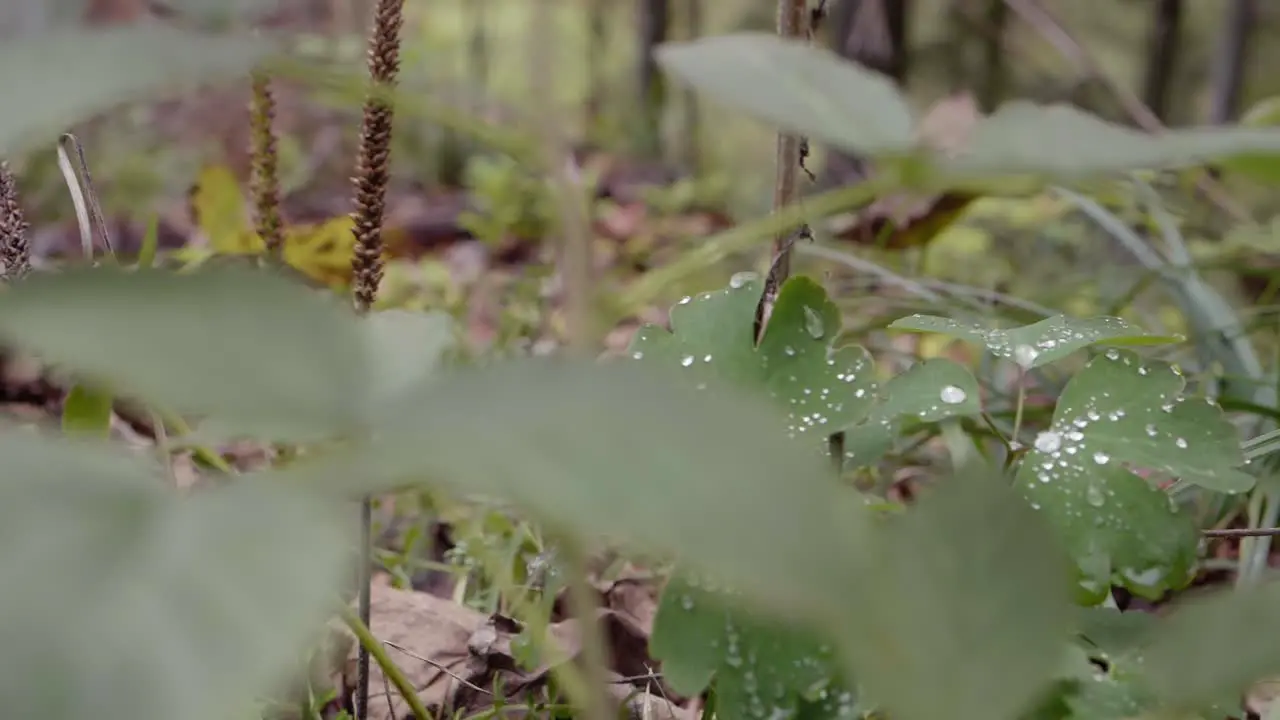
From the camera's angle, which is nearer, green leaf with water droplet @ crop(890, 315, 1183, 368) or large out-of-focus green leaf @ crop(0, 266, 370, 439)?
large out-of-focus green leaf @ crop(0, 266, 370, 439)

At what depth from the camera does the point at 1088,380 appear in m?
0.53

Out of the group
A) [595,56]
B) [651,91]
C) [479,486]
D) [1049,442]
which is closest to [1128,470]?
[1049,442]

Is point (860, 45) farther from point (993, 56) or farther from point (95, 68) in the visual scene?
point (95, 68)

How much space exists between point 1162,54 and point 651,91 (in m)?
1.88

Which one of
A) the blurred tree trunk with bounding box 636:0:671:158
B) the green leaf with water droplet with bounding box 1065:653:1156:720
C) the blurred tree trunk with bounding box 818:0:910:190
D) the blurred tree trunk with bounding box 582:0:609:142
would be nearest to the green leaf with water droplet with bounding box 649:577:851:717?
the green leaf with water droplet with bounding box 1065:653:1156:720

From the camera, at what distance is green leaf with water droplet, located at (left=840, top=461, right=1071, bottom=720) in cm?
24

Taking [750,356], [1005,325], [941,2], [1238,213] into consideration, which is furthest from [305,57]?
[941,2]

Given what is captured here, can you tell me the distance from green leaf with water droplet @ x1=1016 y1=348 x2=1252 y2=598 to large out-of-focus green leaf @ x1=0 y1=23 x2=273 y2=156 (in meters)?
0.40

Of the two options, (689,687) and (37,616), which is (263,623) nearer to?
(37,616)

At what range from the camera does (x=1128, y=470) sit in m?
0.50

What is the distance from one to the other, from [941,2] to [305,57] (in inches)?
132

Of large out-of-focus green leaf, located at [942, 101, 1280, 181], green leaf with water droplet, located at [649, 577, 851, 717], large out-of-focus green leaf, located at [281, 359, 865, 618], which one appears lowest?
green leaf with water droplet, located at [649, 577, 851, 717]

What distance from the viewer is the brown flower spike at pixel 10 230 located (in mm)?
585

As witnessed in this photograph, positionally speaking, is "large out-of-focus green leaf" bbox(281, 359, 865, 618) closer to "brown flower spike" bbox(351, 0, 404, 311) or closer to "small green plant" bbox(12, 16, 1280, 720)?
"small green plant" bbox(12, 16, 1280, 720)
